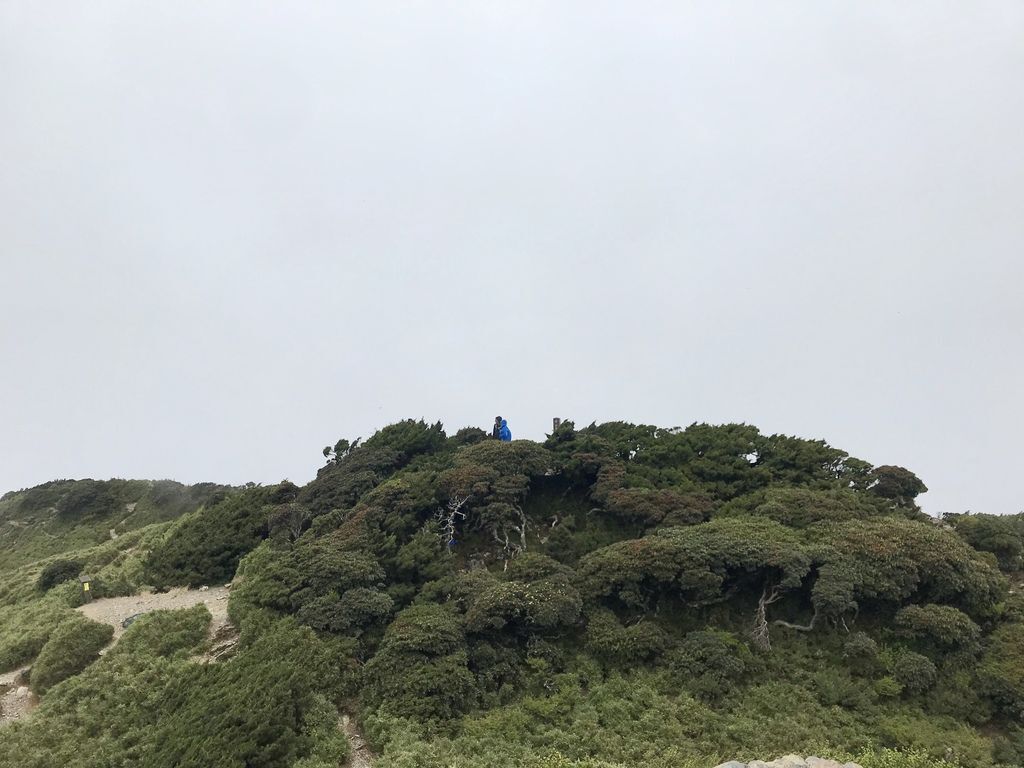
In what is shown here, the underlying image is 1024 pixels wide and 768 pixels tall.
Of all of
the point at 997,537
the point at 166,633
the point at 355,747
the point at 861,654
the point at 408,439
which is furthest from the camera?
the point at 408,439

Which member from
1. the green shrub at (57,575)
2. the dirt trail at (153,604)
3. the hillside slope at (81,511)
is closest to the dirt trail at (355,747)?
the dirt trail at (153,604)

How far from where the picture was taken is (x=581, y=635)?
50.6 ft

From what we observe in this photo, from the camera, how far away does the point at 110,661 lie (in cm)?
1553

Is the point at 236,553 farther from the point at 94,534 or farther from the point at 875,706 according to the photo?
the point at 875,706

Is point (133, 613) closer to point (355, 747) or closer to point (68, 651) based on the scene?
point (68, 651)

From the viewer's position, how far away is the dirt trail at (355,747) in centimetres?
1217

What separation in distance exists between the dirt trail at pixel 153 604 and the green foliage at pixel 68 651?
80 centimetres

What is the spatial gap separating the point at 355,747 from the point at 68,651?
9157 mm

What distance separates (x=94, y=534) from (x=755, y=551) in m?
32.7

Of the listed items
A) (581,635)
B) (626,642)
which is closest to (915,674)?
(626,642)

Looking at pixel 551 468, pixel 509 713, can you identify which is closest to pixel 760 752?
pixel 509 713

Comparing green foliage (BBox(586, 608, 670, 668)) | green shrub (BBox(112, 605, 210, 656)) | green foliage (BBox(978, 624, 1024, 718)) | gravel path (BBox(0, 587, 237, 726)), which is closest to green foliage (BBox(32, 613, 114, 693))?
gravel path (BBox(0, 587, 237, 726))

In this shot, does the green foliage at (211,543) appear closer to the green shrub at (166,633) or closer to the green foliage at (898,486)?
the green shrub at (166,633)

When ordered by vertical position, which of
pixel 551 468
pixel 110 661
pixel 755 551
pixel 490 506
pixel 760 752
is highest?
pixel 551 468
